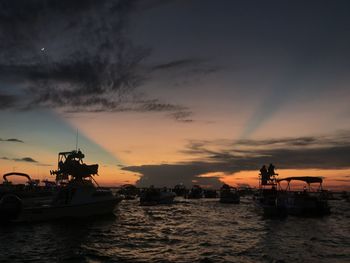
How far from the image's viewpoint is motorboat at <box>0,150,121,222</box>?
40.1m

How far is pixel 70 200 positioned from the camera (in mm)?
45094

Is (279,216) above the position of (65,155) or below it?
below

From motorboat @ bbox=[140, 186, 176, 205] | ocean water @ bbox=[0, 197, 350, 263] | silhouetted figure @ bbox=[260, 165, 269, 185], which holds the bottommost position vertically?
ocean water @ bbox=[0, 197, 350, 263]

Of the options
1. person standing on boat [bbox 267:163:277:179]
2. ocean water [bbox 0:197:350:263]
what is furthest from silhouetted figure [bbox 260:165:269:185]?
ocean water [bbox 0:197:350:263]

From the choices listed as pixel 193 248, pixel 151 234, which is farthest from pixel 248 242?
pixel 151 234

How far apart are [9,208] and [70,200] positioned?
7260mm

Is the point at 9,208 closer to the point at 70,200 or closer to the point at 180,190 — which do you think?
the point at 70,200

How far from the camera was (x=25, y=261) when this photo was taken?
22719mm

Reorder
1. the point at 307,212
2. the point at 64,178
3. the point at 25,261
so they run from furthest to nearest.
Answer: the point at 307,212
the point at 64,178
the point at 25,261

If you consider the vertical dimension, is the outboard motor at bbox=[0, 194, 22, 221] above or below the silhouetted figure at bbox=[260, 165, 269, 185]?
below

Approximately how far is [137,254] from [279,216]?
34944 mm

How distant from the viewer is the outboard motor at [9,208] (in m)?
39.4

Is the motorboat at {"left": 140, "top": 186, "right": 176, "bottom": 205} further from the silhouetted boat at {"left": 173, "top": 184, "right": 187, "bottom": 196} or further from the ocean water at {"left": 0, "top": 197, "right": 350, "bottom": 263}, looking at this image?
the silhouetted boat at {"left": 173, "top": 184, "right": 187, "bottom": 196}

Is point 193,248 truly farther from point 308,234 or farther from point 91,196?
point 91,196
